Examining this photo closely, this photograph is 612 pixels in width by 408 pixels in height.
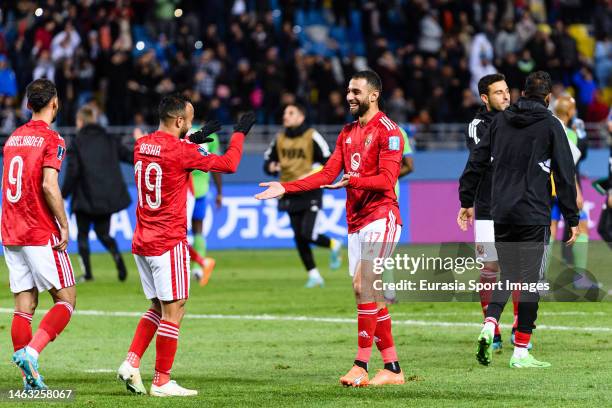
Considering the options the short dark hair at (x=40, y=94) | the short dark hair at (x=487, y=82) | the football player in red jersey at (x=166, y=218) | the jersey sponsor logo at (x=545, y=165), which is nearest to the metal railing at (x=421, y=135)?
the short dark hair at (x=487, y=82)

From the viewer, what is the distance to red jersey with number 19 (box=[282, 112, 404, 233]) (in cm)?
961

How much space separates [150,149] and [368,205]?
5.46 feet

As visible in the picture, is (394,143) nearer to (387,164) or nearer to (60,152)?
(387,164)

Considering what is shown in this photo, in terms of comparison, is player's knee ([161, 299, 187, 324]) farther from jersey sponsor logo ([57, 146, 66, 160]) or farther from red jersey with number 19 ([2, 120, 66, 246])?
jersey sponsor logo ([57, 146, 66, 160])

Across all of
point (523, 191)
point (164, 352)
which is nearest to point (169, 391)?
point (164, 352)

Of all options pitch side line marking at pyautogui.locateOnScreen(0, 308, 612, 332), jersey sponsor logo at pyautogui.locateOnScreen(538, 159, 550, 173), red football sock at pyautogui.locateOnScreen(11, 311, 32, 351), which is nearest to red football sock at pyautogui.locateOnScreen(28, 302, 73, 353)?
red football sock at pyautogui.locateOnScreen(11, 311, 32, 351)

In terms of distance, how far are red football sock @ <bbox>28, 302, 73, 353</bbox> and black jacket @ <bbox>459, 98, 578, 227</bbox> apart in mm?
3379

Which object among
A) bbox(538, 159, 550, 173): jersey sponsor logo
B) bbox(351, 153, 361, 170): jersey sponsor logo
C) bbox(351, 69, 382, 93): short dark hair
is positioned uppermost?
bbox(351, 69, 382, 93): short dark hair

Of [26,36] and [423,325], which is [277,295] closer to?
[423,325]

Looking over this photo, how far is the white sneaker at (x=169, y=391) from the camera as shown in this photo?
923 cm

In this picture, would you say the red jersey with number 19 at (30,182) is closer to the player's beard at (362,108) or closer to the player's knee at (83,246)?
the player's beard at (362,108)

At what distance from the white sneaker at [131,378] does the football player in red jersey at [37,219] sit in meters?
0.58

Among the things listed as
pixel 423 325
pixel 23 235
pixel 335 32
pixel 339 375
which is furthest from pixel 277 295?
pixel 335 32

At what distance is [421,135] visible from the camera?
26.5m
